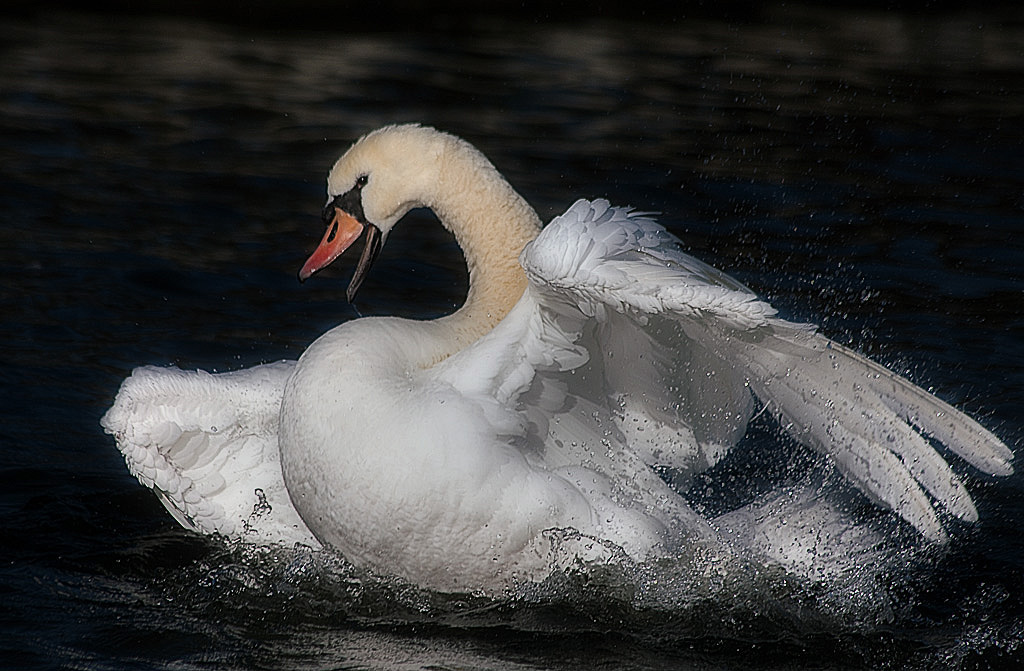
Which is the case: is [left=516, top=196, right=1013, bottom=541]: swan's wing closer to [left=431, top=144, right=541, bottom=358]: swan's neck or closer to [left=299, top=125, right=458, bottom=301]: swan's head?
[left=431, top=144, right=541, bottom=358]: swan's neck

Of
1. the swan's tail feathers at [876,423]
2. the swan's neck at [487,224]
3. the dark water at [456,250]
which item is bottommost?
the dark water at [456,250]

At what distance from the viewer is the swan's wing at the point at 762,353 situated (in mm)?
4184

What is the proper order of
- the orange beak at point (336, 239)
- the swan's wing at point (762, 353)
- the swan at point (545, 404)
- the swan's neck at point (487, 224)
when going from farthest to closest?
the orange beak at point (336, 239)
the swan's neck at point (487, 224)
the swan at point (545, 404)
the swan's wing at point (762, 353)

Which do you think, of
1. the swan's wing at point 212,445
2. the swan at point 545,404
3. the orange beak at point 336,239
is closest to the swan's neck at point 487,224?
the swan at point 545,404

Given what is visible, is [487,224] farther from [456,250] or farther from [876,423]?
[456,250]

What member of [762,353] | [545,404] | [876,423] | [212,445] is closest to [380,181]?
[545,404]

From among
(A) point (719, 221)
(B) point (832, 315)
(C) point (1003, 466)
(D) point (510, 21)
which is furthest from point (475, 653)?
(D) point (510, 21)

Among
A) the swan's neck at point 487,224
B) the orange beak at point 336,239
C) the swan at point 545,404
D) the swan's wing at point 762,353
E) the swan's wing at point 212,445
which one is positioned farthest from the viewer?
the swan's wing at point 212,445

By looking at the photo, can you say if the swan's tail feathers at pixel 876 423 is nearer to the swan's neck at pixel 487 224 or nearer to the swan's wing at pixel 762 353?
the swan's wing at pixel 762 353

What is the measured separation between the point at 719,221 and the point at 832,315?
1.82 m

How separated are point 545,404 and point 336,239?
1.04 metres

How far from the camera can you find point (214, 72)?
1377 centimetres

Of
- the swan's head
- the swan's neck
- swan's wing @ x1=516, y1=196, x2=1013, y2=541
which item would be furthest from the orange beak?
swan's wing @ x1=516, y1=196, x2=1013, y2=541

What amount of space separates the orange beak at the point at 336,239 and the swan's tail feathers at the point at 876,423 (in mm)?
1545
